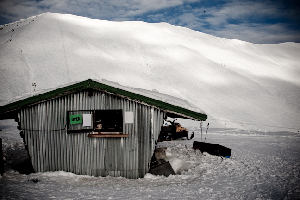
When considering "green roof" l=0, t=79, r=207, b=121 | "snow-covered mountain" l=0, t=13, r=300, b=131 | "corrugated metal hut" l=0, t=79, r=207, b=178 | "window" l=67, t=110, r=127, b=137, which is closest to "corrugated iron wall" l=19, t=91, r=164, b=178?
"corrugated metal hut" l=0, t=79, r=207, b=178

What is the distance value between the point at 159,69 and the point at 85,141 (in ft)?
120

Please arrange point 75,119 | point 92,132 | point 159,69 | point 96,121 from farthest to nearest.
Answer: point 159,69 → point 96,121 → point 92,132 → point 75,119

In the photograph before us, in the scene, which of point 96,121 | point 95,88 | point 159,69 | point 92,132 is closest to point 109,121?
point 96,121

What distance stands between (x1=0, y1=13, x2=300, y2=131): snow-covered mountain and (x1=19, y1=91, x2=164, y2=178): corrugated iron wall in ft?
41.8

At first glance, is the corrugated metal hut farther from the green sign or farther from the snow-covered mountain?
the snow-covered mountain

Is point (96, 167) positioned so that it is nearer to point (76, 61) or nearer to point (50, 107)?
point (50, 107)

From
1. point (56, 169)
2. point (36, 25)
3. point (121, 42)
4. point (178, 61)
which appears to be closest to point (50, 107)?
point (56, 169)

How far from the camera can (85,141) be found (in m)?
8.82

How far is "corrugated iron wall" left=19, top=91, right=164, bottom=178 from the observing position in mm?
8688

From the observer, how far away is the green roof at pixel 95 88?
8312 millimetres

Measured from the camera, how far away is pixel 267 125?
2814cm

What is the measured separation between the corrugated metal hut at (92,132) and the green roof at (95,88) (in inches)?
1.6

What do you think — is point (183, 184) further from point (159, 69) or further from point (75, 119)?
point (159, 69)

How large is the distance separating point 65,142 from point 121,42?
49277 millimetres
